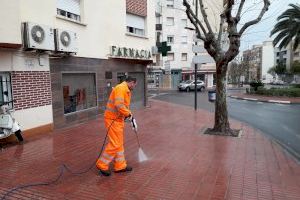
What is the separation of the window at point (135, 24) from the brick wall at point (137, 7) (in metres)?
0.21

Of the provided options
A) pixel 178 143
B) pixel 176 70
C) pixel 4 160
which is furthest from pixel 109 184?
pixel 176 70

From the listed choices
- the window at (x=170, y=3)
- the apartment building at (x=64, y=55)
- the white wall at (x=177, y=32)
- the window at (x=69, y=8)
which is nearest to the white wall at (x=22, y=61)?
the apartment building at (x=64, y=55)

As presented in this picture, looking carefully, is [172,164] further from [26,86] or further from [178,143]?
[26,86]

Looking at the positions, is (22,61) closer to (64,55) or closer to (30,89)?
(30,89)

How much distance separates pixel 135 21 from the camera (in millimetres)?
14328

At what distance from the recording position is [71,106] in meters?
10.1

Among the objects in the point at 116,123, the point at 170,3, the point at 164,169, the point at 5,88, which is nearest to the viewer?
the point at 116,123

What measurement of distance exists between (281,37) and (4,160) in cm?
2574

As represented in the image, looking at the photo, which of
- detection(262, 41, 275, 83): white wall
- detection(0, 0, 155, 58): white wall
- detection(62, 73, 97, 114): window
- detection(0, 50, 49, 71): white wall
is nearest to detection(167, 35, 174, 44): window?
detection(0, 0, 155, 58): white wall

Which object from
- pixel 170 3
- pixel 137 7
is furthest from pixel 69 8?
pixel 170 3

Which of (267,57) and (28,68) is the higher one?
(267,57)

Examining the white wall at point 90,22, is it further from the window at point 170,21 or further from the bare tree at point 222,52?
the window at point 170,21

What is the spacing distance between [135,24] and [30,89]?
303 inches

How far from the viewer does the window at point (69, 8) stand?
939 centimetres
